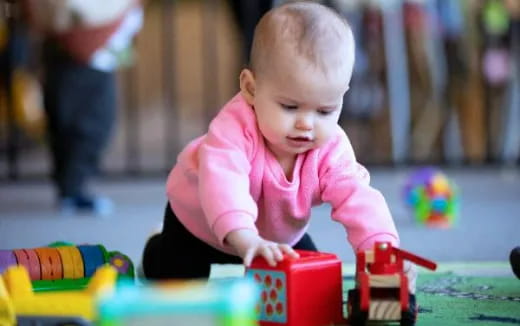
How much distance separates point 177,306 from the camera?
73 centimetres

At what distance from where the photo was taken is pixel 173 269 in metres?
1.45

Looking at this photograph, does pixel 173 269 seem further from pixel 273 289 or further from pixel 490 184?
pixel 490 184

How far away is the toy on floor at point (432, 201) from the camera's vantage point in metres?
2.39

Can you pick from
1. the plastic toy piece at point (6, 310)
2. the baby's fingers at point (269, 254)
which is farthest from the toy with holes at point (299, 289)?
the plastic toy piece at point (6, 310)

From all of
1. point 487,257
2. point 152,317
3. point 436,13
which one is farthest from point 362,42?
point 152,317

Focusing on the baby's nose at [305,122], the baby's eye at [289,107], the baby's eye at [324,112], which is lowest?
the baby's nose at [305,122]

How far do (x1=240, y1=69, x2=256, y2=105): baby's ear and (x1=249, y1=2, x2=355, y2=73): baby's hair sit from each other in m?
0.04

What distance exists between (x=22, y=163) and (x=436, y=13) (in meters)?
2.14

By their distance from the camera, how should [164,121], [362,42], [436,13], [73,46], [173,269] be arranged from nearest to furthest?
1. [173,269]
2. [73,46]
3. [436,13]
4. [362,42]
5. [164,121]

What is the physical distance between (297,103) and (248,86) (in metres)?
0.11

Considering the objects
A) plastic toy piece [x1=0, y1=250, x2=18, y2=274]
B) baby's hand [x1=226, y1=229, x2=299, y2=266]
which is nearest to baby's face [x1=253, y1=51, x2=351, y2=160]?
baby's hand [x1=226, y1=229, x2=299, y2=266]

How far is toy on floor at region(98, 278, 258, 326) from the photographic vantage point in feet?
2.36

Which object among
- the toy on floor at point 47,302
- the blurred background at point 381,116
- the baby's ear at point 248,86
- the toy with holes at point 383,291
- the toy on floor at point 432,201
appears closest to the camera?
the toy on floor at point 47,302

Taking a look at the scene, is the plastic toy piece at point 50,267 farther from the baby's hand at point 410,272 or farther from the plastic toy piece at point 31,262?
the baby's hand at point 410,272
